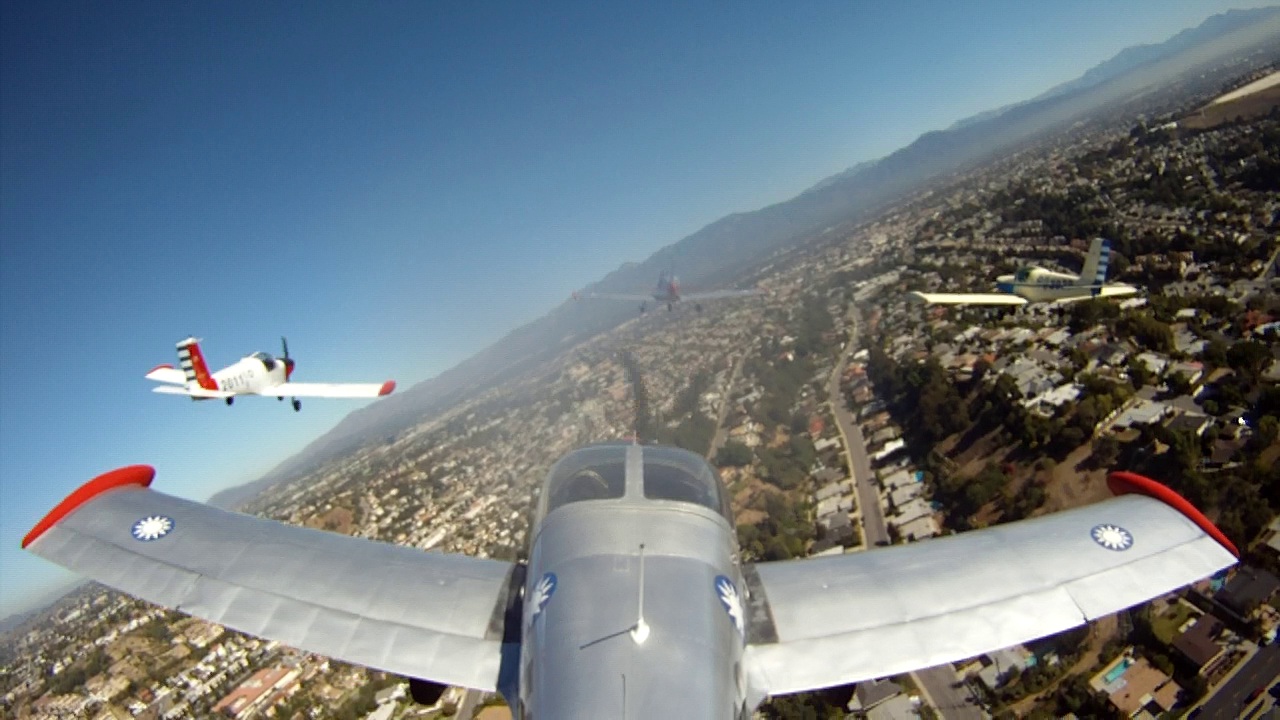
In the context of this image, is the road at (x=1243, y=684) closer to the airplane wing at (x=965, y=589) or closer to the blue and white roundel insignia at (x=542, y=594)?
the airplane wing at (x=965, y=589)

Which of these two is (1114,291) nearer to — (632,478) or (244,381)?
(632,478)

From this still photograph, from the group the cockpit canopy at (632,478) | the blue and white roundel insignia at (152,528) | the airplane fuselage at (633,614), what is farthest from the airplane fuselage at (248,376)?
the airplane fuselage at (633,614)

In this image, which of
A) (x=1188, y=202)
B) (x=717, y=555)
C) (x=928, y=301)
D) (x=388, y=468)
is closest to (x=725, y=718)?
(x=717, y=555)

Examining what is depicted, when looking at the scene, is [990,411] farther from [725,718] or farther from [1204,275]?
[725,718]

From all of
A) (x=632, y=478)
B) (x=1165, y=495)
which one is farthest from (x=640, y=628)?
(x=1165, y=495)

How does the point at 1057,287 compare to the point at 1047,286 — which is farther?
the point at 1047,286

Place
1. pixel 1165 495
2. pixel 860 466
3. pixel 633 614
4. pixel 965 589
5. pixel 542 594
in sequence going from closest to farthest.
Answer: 1. pixel 633 614
2. pixel 542 594
3. pixel 965 589
4. pixel 1165 495
5. pixel 860 466
